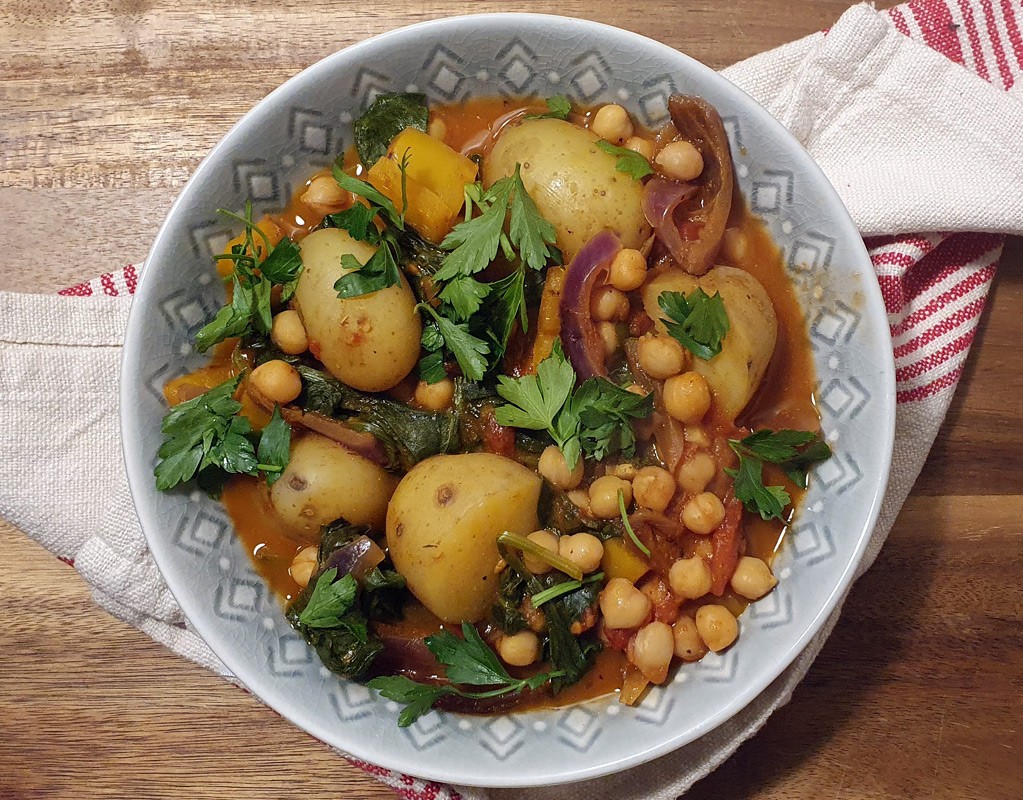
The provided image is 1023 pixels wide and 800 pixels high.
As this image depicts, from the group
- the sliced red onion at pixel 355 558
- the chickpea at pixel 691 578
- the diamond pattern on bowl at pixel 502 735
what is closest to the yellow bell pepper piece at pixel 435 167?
the sliced red onion at pixel 355 558

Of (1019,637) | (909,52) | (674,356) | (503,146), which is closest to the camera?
(674,356)

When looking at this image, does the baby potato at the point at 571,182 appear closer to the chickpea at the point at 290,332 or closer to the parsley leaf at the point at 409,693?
the chickpea at the point at 290,332

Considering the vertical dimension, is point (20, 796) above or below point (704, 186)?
below

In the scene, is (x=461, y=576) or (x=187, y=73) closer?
(x=461, y=576)

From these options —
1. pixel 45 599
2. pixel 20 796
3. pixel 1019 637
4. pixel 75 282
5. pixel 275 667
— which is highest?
pixel 75 282

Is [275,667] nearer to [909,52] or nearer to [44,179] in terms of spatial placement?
[44,179]

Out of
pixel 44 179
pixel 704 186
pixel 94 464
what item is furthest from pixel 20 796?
pixel 704 186

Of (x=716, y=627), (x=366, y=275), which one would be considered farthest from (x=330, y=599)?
(x=716, y=627)
